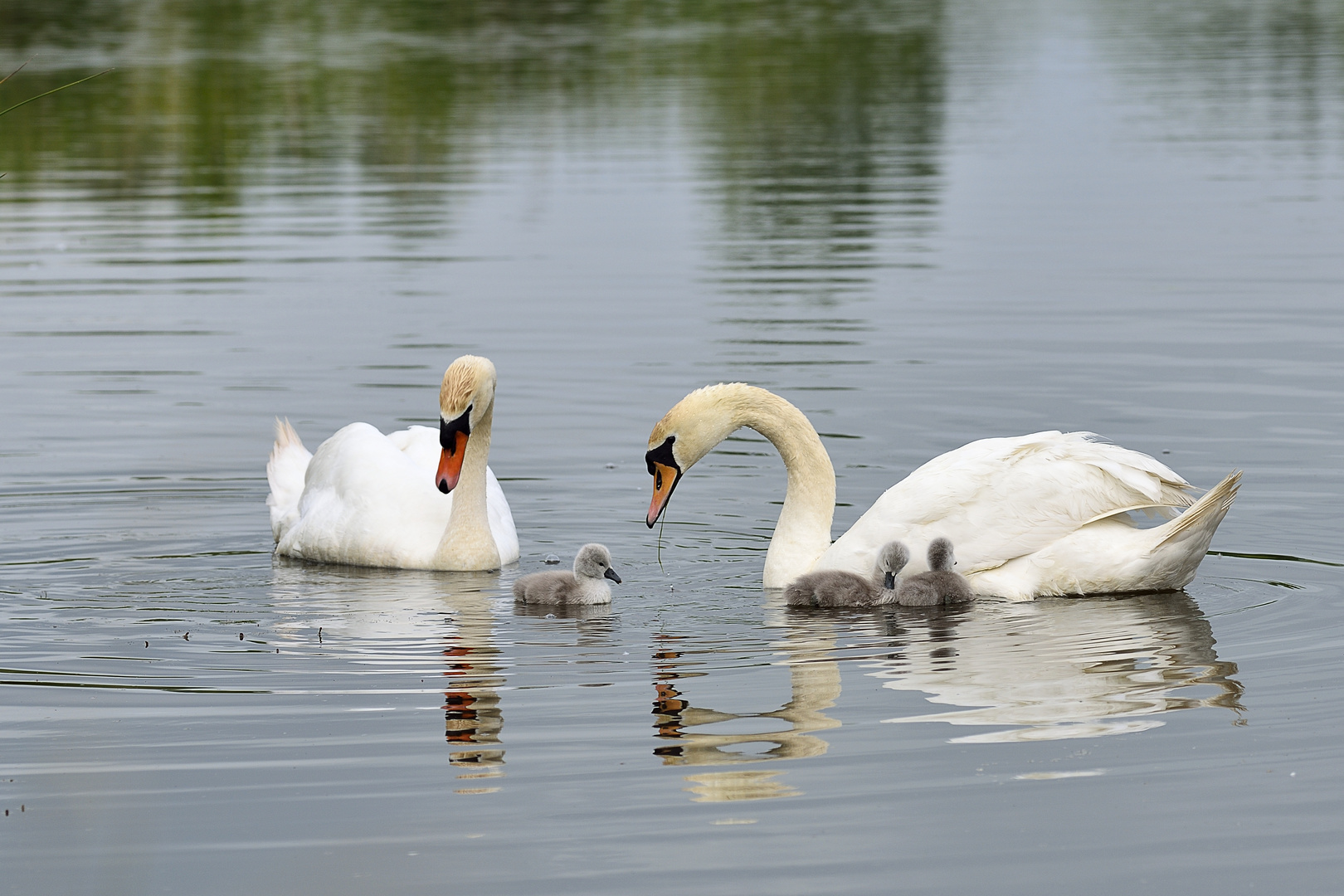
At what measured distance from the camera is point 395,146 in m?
29.7

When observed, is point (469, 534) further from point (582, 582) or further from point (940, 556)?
point (940, 556)

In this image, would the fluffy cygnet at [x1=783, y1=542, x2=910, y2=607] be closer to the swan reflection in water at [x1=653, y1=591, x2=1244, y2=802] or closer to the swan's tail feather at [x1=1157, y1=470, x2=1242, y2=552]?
the swan reflection in water at [x1=653, y1=591, x2=1244, y2=802]

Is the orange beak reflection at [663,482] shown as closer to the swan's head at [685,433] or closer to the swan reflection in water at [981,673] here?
the swan's head at [685,433]

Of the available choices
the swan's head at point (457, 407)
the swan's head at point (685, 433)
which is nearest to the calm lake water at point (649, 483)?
the swan's head at point (685, 433)

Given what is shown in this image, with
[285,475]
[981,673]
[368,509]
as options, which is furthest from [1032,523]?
[285,475]

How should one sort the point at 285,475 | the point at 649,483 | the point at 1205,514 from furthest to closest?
the point at 285,475
the point at 649,483
the point at 1205,514

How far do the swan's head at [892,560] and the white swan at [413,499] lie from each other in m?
2.28

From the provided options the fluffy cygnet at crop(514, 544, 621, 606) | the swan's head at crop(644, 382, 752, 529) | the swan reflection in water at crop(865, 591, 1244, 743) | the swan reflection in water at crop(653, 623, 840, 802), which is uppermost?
the swan's head at crop(644, 382, 752, 529)

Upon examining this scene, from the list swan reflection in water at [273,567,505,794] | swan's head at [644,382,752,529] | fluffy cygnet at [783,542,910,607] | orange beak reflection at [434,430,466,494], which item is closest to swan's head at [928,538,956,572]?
fluffy cygnet at [783,542,910,607]

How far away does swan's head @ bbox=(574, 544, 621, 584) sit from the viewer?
9.40 meters

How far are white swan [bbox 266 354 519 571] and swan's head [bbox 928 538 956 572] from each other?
2459 millimetres

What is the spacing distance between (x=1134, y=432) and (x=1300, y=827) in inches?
267

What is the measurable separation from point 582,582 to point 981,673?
217 centimetres

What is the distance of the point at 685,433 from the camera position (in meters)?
9.95
